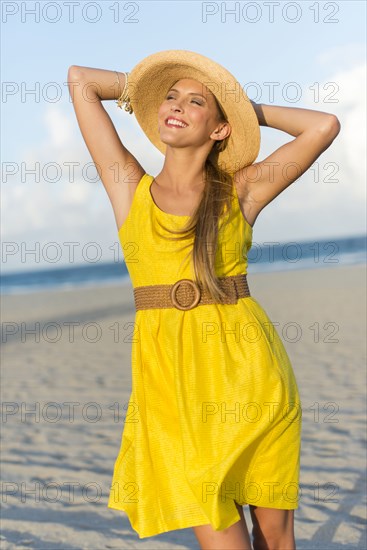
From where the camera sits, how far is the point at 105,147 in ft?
9.15

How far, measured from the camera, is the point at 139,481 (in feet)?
8.44

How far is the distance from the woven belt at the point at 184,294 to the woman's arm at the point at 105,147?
27cm

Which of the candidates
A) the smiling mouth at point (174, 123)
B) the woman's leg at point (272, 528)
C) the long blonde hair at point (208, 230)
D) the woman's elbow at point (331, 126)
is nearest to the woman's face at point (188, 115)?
the smiling mouth at point (174, 123)

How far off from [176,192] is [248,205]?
0.80 feet

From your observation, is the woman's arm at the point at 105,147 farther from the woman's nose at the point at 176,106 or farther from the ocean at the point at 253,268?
the ocean at the point at 253,268

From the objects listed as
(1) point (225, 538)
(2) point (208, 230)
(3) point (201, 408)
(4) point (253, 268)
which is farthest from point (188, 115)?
(4) point (253, 268)

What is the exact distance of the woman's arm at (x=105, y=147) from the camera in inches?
109

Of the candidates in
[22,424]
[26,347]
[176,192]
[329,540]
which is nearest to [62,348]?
[26,347]

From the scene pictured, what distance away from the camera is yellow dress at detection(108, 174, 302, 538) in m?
2.50

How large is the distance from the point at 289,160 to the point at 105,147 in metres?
0.61

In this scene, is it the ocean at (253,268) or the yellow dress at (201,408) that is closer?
the yellow dress at (201,408)

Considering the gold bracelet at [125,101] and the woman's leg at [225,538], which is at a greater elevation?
the gold bracelet at [125,101]

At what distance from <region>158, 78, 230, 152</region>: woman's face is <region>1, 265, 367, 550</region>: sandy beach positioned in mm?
2381

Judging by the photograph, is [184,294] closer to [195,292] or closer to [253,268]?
[195,292]
